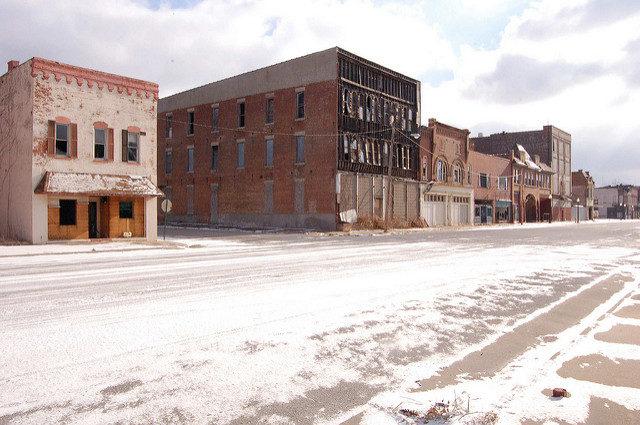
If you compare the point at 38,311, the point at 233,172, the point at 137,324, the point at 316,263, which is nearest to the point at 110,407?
the point at 137,324

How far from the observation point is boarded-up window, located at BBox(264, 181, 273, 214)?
122 ft

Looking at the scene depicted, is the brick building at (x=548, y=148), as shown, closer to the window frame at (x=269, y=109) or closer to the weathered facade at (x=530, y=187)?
the weathered facade at (x=530, y=187)

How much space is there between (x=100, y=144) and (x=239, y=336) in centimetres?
2038

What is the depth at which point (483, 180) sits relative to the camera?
5391 centimetres

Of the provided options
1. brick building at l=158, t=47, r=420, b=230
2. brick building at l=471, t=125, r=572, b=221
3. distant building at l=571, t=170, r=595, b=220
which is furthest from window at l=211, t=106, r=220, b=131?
distant building at l=571, t=170, r=595, b=220

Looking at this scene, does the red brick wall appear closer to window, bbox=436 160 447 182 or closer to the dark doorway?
window, bbox=436 160 447 182

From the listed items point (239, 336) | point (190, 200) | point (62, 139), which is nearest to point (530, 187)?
point (190, 200)

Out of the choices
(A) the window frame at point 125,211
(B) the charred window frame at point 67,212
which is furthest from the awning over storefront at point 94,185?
(A) the window frame at point 125,211

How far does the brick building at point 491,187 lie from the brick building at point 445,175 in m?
2.02

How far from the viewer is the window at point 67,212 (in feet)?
69.7

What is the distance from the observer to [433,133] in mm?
44219

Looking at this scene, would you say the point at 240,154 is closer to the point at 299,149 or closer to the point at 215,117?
the point at 215,117

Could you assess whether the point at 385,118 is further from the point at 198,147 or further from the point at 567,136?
the point at 567,136

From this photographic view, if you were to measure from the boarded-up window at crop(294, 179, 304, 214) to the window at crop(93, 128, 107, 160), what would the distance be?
16.0 m
